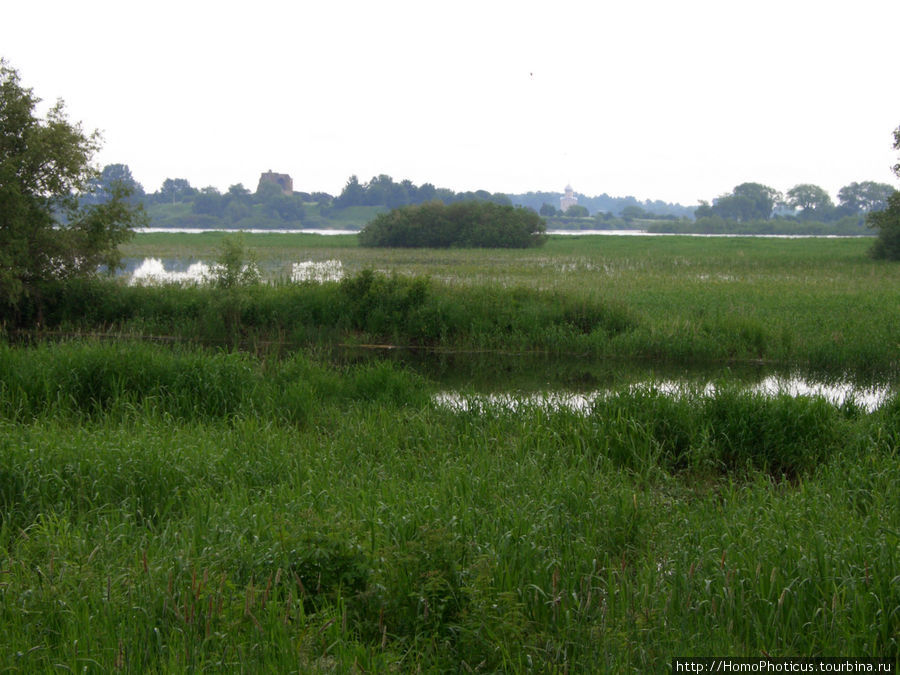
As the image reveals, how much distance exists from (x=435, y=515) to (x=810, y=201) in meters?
124

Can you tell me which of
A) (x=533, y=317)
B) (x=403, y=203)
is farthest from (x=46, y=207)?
(x=403, y=203)

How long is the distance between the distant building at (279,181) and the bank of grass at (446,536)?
10681cm

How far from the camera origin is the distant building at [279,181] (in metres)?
111

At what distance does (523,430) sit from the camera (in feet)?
27.1

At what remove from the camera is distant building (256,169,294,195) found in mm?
110938

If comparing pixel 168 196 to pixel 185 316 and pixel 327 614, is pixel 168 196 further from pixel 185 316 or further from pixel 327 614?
pixel 327 614

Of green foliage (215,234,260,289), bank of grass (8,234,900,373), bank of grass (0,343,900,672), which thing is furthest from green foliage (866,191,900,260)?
bank of grass (0,343,900,672)

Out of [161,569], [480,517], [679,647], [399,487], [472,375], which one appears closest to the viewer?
[679,647]

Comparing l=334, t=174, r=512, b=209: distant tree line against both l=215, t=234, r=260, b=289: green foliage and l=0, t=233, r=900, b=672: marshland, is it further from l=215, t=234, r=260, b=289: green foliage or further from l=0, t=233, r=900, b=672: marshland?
l=0, t=233, r=900, b=672: marshland

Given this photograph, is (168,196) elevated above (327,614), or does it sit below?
above

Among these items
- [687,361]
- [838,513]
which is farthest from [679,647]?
[687,361]

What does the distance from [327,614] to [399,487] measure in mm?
2265

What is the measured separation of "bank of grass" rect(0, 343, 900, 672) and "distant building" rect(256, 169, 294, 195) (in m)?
107

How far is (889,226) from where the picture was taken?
106 feet
